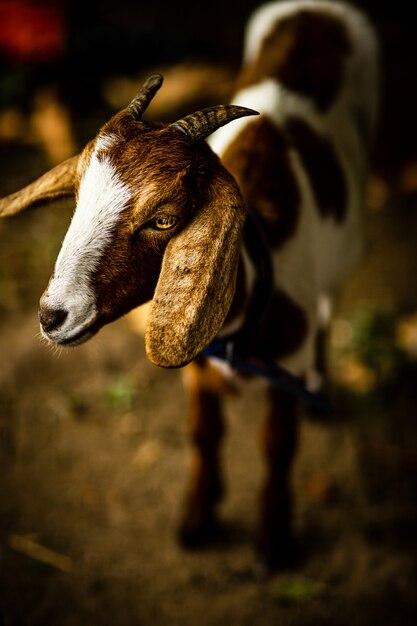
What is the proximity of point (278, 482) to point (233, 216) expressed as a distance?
5.38 feet

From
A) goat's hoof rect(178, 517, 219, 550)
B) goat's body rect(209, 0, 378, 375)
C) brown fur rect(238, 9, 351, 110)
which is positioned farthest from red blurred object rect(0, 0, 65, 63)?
goat's hoof rect(178, 517, 219, 550)

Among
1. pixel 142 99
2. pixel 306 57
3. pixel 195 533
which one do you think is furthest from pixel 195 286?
pixel 306 57

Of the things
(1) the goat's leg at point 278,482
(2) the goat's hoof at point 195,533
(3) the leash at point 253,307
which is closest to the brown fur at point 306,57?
(3) the leash at point 253,307

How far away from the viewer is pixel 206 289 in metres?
1.55

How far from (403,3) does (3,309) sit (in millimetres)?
5098

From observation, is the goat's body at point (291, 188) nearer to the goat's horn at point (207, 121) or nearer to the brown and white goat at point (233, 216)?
the brown and white goat at point (233, 216)

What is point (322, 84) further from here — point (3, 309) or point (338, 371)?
point (3, 309)

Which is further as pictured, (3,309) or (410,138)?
(410,138)

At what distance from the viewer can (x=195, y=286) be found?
1561mm

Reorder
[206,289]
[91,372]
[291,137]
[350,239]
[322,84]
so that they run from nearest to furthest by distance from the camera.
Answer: [206,289] < [291,137] < [322,84] < [350,239] < [91,372]

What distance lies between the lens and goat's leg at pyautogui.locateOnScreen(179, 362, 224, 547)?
9.32 ft

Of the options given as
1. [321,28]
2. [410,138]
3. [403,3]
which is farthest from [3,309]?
[403,3]

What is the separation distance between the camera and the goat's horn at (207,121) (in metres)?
1.64

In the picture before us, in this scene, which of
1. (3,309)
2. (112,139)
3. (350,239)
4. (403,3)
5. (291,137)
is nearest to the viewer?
(112,139)
